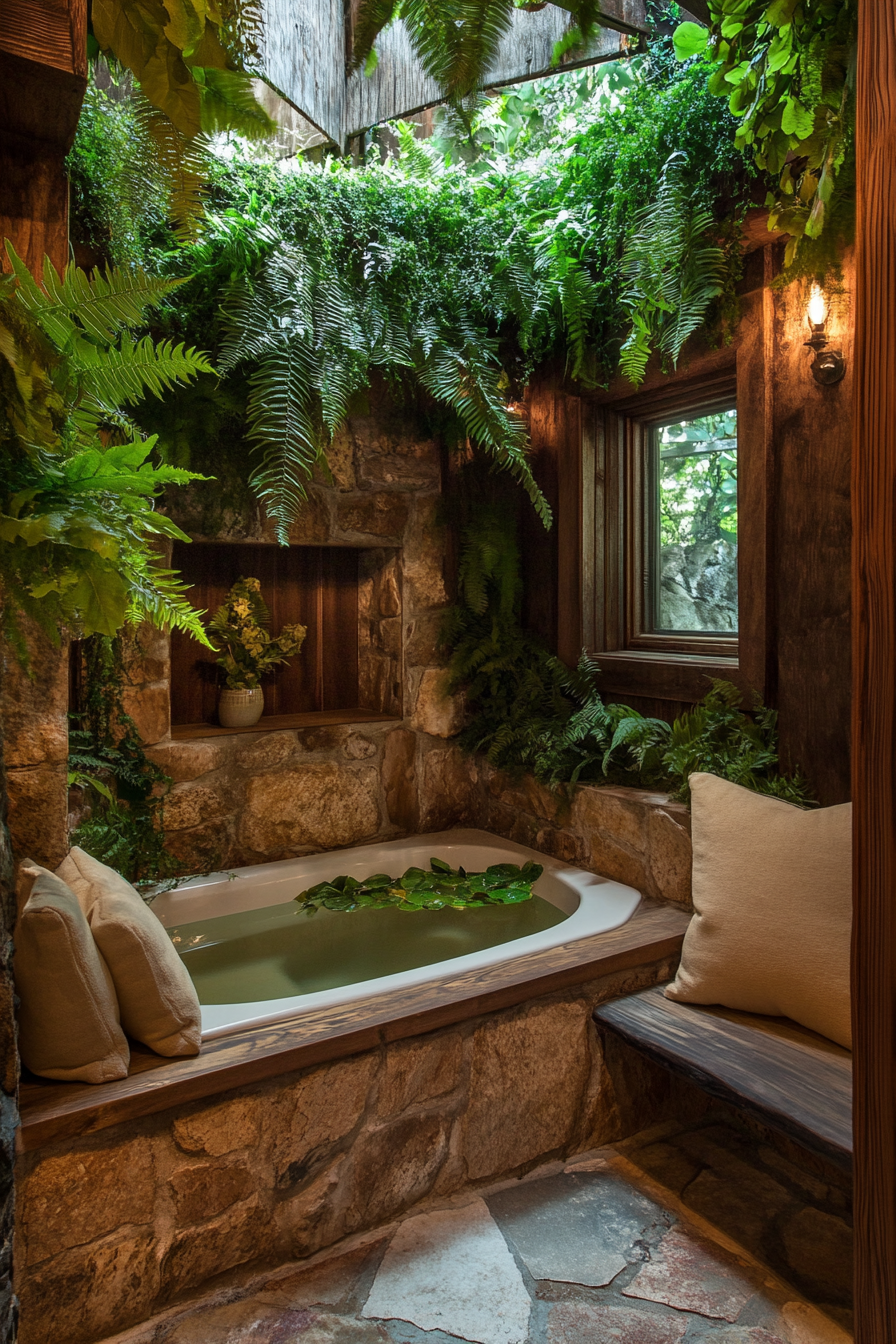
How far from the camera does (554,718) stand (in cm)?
275

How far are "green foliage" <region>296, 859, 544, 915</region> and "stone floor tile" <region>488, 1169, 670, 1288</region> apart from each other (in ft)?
2.72

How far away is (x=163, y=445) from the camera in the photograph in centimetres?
231

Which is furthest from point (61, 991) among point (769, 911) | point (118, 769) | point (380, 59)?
point (380, 59)

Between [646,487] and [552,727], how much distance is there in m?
0.87

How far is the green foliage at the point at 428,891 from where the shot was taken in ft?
8.23

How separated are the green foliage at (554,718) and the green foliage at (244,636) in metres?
0.66

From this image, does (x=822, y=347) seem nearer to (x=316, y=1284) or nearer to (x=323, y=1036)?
(x=323, y=1036)

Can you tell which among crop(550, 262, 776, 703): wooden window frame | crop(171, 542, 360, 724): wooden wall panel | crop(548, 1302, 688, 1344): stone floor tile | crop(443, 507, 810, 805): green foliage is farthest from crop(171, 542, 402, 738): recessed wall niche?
crop(548, 1302, 688, 1344): stone floor tile

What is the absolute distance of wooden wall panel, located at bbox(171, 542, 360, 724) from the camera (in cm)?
293

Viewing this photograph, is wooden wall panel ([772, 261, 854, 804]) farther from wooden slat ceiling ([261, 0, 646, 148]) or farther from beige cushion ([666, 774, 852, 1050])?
wooden slat ceiling ([261, 0, 646, 148])

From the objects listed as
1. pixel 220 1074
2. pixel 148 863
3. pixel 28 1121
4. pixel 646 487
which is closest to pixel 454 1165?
pixel 220 1074

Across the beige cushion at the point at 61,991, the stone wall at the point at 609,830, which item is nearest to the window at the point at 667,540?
the stone wall at the point at 609,830

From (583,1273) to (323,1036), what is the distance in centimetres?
66

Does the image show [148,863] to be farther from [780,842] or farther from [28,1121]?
[780,842]
